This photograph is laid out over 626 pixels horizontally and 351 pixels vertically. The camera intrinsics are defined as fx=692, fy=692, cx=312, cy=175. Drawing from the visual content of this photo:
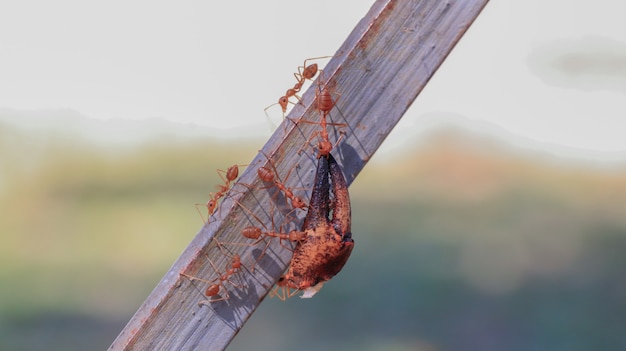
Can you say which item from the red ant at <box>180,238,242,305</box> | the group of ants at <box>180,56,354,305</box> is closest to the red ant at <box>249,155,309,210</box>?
the group of ants at <box>180,56,354,305</box>

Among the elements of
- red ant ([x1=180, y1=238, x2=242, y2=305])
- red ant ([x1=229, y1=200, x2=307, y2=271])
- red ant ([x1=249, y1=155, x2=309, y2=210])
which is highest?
red ant ([x1=249, y1=155, x2=309, y2=210])

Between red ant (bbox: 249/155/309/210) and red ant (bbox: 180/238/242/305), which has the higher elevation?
red ant (bbox: 249/155/309/210)

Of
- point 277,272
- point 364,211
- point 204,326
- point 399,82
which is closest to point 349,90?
point 399,82

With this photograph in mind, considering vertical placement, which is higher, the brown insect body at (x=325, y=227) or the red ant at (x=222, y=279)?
the brown insect body at (x=325, y=227)

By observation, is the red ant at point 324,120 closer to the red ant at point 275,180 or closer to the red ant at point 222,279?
the red ant at point 275,180

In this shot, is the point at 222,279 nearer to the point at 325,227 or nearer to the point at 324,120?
the point at 325,227

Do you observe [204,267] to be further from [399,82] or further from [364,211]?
[364,211]

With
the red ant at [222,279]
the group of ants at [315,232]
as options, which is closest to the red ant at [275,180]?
the group of ants at [315,232]

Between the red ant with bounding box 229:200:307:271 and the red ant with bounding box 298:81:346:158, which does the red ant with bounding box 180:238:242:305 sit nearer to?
the red ant with bounding box 229:200:307:271
